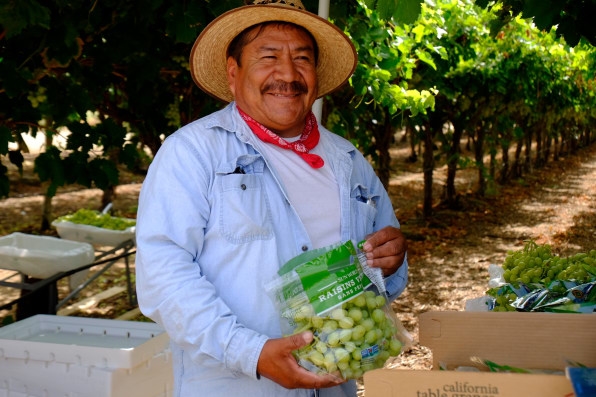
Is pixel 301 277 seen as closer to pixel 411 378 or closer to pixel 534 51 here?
pixel 411 378

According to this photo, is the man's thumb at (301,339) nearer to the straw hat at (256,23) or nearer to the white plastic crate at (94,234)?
the straw hat at (256,23)

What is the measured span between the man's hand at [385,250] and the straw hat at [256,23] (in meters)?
0.68

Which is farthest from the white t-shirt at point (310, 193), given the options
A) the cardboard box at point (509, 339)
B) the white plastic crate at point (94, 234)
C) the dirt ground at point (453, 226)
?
the white plastic crate at point (94, 234)

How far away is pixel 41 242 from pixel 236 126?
13.0 ft

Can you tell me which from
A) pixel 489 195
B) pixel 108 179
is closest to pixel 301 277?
pixel 108 179

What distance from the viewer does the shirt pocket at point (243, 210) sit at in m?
1.87

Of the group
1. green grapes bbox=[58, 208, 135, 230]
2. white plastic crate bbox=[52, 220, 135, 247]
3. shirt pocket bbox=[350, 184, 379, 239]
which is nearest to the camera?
shirt pocket bbox=[350, 184, 379, 239]

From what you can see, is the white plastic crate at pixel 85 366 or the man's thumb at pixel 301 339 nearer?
the man's thumb at pixel 301 339

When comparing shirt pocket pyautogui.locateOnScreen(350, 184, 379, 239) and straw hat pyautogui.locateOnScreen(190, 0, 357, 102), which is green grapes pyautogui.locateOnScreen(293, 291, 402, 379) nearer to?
shirt pocket pyautogui.locateOnScreen(350, 184, 379, 239)

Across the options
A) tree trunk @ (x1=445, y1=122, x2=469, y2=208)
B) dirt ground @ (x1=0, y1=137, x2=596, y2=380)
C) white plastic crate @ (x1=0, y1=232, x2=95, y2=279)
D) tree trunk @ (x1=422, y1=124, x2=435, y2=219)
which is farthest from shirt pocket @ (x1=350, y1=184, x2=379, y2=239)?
tree trunk @ (x1=445, y1=122, x2=469, y2=208)

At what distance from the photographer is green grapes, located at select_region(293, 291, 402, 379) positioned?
159 centimetres

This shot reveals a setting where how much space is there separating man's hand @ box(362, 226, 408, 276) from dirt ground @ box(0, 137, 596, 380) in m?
2.99

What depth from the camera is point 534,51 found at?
10492 millimetres

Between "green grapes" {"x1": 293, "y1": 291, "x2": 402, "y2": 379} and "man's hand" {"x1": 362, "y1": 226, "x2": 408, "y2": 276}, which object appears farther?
"man's hand" {"x1": 362, "y1": 226, "x2": 408, "y2": 276}
